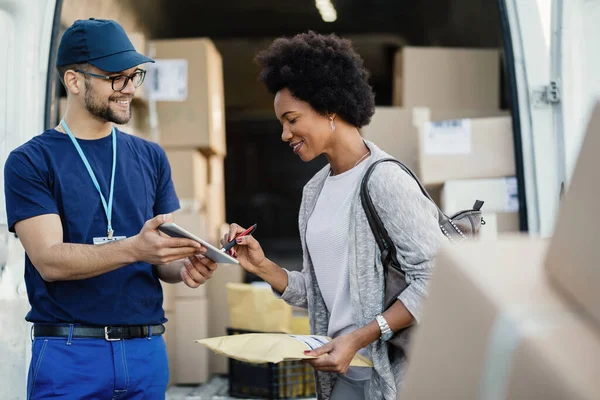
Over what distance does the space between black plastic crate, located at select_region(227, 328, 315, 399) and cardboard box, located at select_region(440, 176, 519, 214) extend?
3.97ft

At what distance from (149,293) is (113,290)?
0.11 m

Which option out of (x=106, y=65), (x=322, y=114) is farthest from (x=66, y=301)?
(x=322, y=114)

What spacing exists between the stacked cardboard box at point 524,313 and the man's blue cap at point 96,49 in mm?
1274

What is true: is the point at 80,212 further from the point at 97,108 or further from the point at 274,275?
the point at 274,275

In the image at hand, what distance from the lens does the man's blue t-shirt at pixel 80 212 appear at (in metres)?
1.72

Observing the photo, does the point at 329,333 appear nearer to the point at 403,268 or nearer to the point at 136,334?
the point at 403,268

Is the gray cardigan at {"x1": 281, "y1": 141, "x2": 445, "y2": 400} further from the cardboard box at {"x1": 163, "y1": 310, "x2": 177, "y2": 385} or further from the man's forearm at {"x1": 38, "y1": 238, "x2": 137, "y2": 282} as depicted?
the cardboard box at {"x1": 163, "y1": 310, "x2": 177, "y2": 385}

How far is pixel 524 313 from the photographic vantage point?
0.71 meters

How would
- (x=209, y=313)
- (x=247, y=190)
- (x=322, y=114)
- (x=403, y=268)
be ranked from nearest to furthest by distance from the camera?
(x=403, y=268) < (x=322, y=114) < (x=209, y=313) < (x=247, y=190)

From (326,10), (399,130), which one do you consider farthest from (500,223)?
(326,10)

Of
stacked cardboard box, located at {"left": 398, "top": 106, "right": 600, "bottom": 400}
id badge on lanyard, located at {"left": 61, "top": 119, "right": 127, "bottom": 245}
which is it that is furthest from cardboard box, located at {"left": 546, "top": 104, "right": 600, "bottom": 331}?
id badge on lanyard, located at {"left": 61, "top": 119, "right": 127, "bottom": 245}

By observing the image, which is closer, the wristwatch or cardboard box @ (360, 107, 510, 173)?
the wristwatch

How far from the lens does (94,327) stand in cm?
176

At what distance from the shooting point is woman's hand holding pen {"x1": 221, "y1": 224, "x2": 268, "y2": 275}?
6.33 ft
